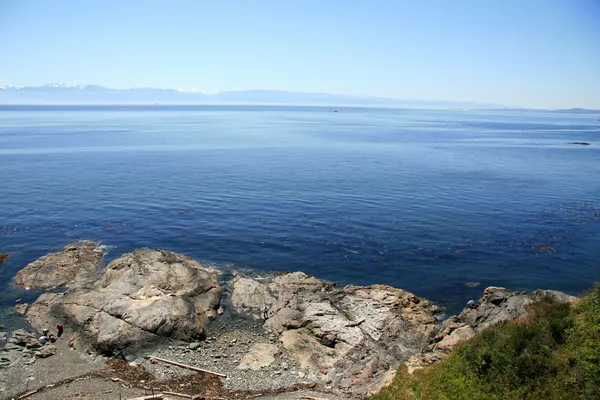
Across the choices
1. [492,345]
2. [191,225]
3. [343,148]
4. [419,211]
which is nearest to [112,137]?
[343,148]

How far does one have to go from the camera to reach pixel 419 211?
6369cm

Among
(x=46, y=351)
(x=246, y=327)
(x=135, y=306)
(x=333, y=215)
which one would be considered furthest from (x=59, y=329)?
(x=333, y=215)

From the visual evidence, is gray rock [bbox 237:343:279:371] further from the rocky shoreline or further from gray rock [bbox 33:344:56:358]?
gray rock [bbox 33:344:56:358]

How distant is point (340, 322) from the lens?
34125 millimetres

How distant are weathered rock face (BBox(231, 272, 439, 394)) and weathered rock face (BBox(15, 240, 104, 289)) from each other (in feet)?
51.5

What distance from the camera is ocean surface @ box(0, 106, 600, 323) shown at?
45812 millimetres

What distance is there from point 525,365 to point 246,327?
66.5 feet

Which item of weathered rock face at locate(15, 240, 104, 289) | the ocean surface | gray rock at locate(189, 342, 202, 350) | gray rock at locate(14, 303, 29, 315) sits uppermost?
the ocean surface

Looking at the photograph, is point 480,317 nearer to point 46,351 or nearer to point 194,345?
point 194,345

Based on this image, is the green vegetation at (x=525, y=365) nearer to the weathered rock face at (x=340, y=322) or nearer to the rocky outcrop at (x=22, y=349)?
the weathered rock face at (x=340, y=322)

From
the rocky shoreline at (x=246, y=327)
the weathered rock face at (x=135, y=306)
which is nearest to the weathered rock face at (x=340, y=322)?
the rocky shoreline at (x=246, y=327)

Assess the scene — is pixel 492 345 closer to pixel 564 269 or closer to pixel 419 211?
pixel 564 269

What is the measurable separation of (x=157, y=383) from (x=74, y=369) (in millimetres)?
6333

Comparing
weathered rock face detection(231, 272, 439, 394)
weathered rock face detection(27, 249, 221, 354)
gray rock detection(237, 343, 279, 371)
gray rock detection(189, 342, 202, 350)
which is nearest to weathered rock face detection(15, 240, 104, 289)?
weathered rock face detection(27, 249, 221, 354)
